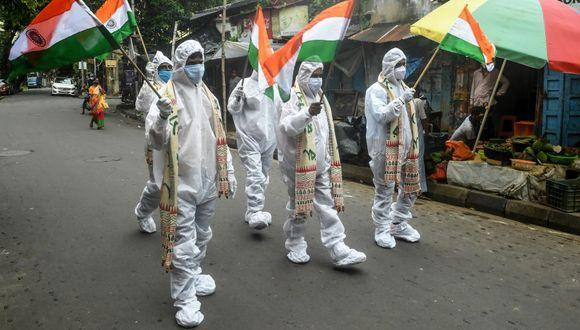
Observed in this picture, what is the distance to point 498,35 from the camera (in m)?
4.79

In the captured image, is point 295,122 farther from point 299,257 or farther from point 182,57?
point 299,257

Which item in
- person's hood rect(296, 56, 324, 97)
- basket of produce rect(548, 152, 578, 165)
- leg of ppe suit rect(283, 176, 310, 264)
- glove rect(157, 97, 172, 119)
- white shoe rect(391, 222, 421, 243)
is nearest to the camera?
glove rect(157, 97, 172, 119)

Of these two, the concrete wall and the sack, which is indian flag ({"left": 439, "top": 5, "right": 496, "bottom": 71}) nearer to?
the sack

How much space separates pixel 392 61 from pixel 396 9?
8.02 m

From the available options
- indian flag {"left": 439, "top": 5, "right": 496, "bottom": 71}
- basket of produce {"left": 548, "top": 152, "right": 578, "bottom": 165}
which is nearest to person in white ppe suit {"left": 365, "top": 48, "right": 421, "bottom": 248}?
indian flag {"left": 439, "top": 5, "right": 496, "bottom": 71}

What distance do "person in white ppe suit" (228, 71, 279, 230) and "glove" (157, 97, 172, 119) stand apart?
239 centimetres

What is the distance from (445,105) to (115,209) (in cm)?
786

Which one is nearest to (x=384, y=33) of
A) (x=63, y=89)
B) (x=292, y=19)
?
(x=292, y=19)

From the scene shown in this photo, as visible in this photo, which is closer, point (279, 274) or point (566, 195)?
point (279, 274)

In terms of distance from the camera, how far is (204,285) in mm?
3844

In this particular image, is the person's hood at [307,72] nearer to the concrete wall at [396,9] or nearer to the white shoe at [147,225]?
the white shoe at [147,225]

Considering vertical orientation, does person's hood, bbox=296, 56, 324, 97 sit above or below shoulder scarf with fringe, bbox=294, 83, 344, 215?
above

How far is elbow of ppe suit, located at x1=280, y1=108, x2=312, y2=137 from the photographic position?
3945mm

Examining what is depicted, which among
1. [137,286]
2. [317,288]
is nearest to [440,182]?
[317,288]
